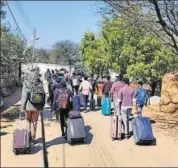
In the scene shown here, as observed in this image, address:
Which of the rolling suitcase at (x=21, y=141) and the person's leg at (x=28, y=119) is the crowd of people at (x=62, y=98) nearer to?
the person's leg at (x=28, y=119)

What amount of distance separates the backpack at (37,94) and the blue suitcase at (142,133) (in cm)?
430

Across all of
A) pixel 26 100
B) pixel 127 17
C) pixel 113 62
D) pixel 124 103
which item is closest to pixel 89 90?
pixel 127 17

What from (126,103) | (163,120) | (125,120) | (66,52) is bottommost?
(163,120)

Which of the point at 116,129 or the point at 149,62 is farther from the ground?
the point at 149,62

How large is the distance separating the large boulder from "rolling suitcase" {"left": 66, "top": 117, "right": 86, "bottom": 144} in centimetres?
910

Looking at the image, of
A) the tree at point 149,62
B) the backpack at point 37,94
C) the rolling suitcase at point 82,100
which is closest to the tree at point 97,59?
the tree at point 149,62

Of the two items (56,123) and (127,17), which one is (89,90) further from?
(56,123)

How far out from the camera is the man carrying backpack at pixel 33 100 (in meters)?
7.87

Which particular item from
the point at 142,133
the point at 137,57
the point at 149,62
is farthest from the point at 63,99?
the point at 149,62

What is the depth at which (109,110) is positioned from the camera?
59.8 ft

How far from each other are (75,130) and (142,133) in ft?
6.38

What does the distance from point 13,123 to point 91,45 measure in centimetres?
4125

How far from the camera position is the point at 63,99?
12305 millimetres

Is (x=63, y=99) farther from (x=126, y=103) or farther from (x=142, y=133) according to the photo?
(x=142, y=133)
